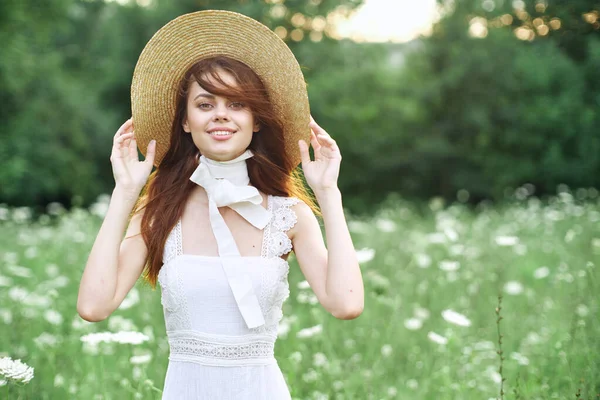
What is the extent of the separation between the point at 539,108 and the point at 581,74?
1.76m

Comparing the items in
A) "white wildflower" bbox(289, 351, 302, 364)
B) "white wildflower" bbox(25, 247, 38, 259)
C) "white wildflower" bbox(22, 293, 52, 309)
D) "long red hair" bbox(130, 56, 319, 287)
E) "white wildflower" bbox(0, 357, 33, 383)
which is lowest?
"white wildflower" bbox(25, 247, 38, 259)

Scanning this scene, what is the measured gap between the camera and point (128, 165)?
2146mm

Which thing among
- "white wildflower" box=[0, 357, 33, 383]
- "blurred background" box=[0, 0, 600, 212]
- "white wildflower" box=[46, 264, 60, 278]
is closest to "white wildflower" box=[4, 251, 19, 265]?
"white wildflower" box=[46, 264, 60, 278]

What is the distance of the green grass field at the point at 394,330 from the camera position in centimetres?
317

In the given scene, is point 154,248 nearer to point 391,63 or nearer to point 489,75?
point 489,75

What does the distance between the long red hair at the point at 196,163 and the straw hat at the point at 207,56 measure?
3 cm

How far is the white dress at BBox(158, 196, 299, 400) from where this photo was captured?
2.04m

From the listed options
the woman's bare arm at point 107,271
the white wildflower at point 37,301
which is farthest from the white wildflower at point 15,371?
the white wildflower at point 37,301

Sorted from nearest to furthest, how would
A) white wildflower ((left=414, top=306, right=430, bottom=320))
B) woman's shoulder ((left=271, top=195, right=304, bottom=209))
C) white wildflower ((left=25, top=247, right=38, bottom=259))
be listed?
woman's shoulder ((left=271, top=195, right=304, bottom=209)) < white wildflower ((left=414, top=306, right=430, bottom=320)) < white wildflower ((left=25, top=247, right=38, bottom=259))

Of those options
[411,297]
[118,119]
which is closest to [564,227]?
[411,297]

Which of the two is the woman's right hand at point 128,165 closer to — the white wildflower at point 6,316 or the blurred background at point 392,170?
the blurred background at point 392,170

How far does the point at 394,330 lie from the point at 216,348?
98.3 inches

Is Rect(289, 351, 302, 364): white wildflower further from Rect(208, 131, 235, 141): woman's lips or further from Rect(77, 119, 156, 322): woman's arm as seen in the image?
Rect(208, 131, 235, 141): woman's lips

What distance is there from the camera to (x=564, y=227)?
25.8ft
